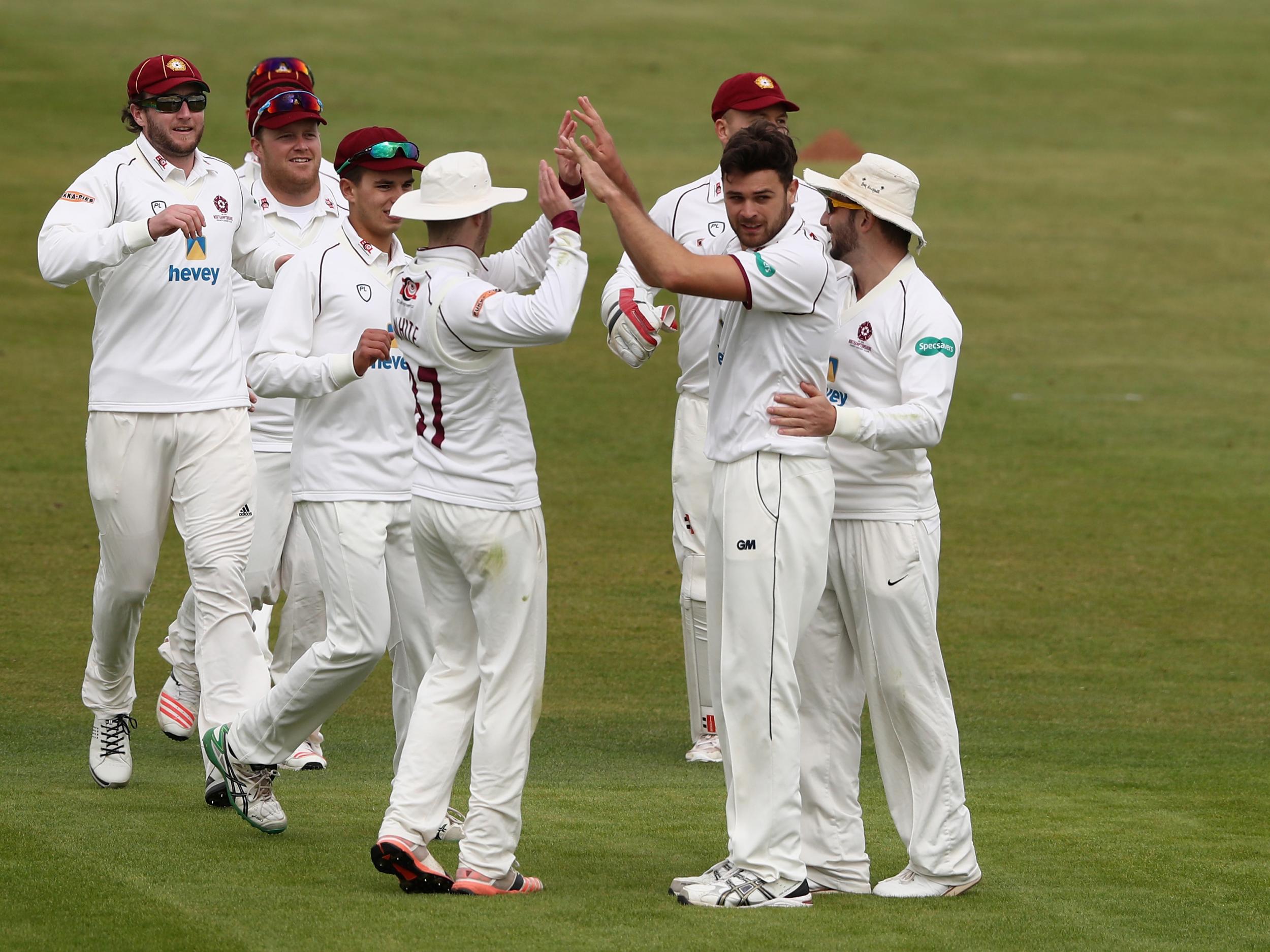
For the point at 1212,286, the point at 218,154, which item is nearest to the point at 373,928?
the point at 1212,286

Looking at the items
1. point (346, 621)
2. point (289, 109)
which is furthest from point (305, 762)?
point (289, 109)

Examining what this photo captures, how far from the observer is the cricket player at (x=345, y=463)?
705 centimetres

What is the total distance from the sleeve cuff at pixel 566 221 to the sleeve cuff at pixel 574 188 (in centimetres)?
24

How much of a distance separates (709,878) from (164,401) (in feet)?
10.5

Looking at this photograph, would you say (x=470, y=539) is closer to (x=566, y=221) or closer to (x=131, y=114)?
(x=566, y=221)

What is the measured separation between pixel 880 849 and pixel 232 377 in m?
3.35

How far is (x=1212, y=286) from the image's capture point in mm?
22719

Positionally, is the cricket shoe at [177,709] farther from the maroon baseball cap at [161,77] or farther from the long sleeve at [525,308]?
the long sleeve at [525,308]

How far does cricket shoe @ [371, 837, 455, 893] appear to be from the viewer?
6234 mm

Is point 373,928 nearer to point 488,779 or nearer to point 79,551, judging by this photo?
point 488,779

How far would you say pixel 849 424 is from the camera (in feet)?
20.2

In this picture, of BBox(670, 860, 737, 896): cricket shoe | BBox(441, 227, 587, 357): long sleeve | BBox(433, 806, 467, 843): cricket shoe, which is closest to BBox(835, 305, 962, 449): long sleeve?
BBox(441, 227, 587, 357): long sleeve

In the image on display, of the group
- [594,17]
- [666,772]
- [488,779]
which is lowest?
[666,772]

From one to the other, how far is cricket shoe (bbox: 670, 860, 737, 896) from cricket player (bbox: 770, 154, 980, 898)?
447 millimetres
